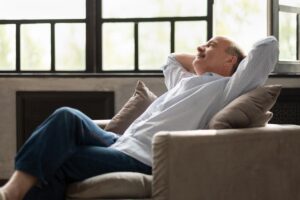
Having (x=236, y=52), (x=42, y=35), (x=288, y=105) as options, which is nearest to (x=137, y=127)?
(x=236, y=52)

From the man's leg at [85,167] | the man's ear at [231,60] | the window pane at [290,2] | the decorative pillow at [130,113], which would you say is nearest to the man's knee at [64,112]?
the man's leg at [85,167]

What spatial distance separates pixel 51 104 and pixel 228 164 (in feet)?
8.00

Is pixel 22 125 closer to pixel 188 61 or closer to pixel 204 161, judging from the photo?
pixel 188 61

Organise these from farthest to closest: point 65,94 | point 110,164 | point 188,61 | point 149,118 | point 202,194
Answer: point 65,94
point 188,61
point 149,118
point 110,164
point 202,194

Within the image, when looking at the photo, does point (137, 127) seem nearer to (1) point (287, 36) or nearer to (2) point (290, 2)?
(1) point (287, 36)

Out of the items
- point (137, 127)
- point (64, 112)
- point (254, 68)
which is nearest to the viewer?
point (64, 112)

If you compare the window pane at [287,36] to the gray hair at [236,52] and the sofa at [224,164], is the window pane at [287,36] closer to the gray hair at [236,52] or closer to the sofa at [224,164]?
the gray hair at [236,52]

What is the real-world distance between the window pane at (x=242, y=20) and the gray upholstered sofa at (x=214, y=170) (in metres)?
2.20

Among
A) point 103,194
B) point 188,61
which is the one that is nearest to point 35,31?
point 188,61

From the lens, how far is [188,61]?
3027 millimetres

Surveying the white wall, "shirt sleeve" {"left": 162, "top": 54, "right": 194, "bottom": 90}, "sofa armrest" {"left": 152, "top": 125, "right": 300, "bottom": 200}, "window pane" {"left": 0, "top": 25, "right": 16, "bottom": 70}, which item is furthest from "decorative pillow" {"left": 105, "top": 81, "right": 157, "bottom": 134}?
"window pane" {"left": 0, "top": 25, "right": 16, "bottom": 70}

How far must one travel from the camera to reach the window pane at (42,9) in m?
4.54

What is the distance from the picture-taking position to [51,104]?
444cm

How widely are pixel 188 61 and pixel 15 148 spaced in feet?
6.61
